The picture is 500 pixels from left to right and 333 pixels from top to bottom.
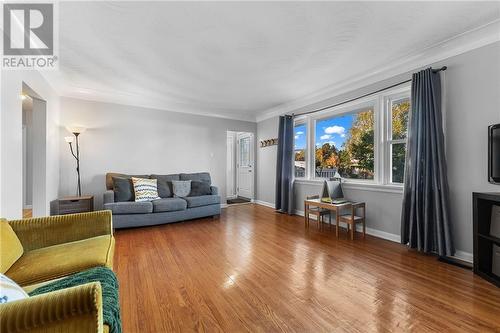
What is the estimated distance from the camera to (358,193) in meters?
3.59

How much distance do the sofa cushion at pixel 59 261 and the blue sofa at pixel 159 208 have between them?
2001 millimetres

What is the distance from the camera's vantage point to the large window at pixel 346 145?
3564mm

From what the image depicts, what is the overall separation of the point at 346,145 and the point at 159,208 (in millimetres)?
3450

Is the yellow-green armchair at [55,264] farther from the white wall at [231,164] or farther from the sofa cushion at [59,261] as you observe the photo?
the white wall at [231,164]

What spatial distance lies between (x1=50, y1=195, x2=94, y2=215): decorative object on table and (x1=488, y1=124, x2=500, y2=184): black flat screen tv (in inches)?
209

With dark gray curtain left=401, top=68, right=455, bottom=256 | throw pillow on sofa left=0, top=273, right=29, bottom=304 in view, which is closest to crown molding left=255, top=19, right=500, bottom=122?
dark gray curtain left=401, top=68, right=455, bottom=256

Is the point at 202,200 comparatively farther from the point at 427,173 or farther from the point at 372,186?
the point at 427,173

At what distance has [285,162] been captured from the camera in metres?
4.93

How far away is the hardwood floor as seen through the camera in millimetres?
1515

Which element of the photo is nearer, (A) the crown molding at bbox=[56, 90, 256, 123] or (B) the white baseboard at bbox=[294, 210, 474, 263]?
(B) the white baseboard at bbox=[294, 210, 474, 263]

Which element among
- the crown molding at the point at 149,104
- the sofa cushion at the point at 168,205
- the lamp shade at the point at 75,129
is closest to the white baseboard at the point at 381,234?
the sofa cushion at the point at 168,205

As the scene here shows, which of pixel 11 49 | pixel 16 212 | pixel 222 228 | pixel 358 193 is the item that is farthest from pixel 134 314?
pixel 358 193

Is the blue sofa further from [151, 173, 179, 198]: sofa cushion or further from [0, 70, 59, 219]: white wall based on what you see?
[0, 70, 59, 219]: white wall

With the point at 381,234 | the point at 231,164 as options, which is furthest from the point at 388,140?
the point at 231,164
